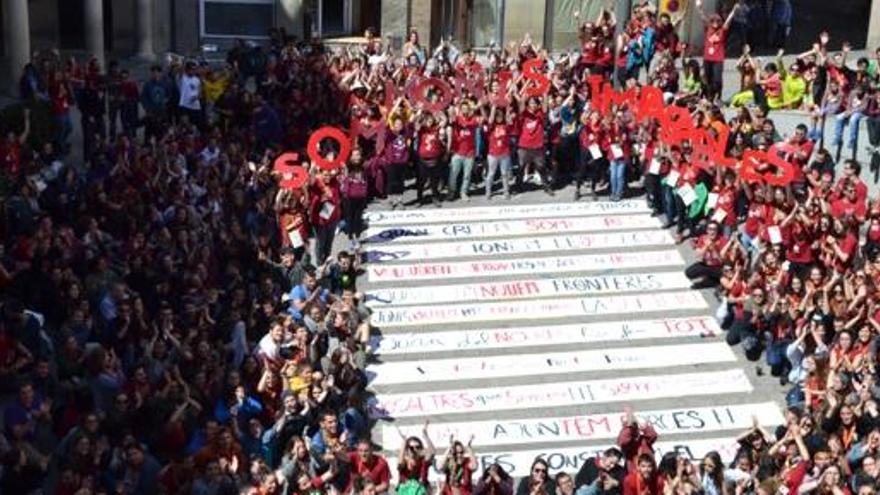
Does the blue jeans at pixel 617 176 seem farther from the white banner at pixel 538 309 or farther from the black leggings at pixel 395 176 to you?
the black leggings at pixel 395 176

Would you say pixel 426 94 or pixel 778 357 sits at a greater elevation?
pixel 426 94

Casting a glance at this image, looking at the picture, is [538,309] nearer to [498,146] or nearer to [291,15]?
[498,146]

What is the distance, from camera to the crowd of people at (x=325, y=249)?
54.9ft

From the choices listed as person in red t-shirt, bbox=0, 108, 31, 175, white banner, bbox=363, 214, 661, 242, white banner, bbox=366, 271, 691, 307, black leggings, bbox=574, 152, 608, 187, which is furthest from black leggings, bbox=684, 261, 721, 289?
person in red t-shirt, bbox=0, 108, 31, 175

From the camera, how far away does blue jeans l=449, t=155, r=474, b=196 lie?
83.9 feet

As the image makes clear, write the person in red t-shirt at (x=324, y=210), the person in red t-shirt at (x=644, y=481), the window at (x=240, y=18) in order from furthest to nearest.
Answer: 1. the window at (x=240, y=18)
2. the person in red t-shirt at (x=324, y=210)
3. the person in red t-shirt at (x=644, y=481)

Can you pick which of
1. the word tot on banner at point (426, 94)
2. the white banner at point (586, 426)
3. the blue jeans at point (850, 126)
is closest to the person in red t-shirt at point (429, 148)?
the word tot on banner at point (426, 94)

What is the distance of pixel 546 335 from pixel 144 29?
53.0 ft

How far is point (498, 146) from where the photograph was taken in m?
25.5

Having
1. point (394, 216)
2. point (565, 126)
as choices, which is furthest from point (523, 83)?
point (394, 216)

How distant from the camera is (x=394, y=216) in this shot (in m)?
25.2

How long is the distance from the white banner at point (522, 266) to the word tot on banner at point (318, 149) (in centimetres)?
162

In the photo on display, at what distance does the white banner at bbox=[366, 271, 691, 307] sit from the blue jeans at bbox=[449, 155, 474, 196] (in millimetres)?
3040

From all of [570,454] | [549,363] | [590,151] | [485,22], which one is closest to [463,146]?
[590,151]
